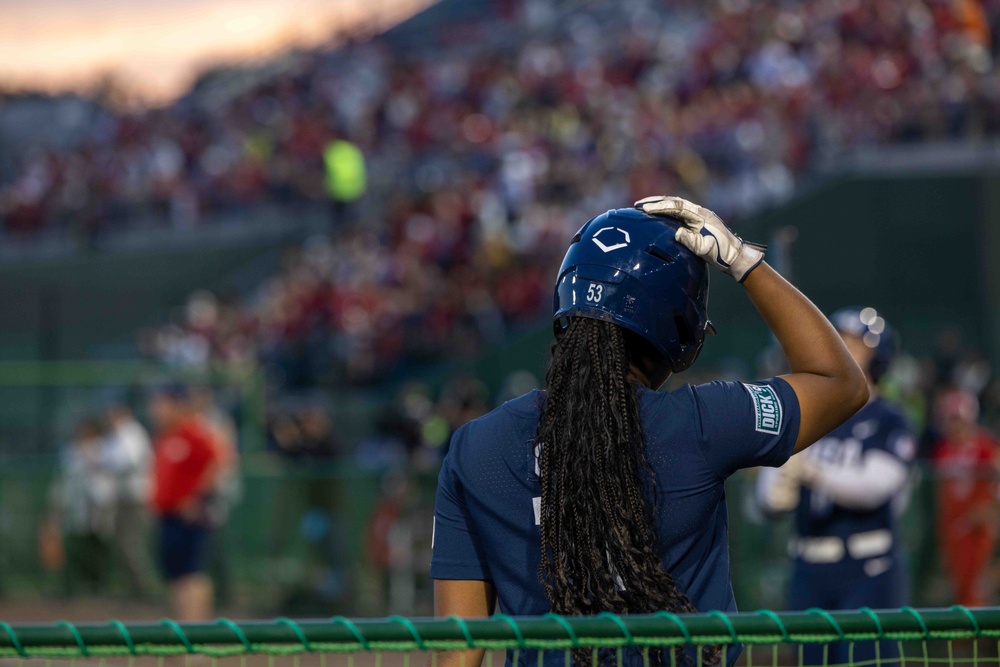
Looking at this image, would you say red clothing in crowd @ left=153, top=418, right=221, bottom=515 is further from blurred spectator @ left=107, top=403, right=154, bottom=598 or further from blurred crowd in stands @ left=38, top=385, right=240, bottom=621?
blurred spectator @ left=107, top=403, right=154, bottom=598

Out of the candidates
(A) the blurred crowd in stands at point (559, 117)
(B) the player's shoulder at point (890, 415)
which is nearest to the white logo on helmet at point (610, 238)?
(B) the player's shoulder at point (890, 415)

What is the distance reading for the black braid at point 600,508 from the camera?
8.20ft

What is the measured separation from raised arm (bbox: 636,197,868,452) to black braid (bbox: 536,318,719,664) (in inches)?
11.9

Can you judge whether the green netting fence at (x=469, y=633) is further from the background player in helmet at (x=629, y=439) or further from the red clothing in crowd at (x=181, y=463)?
the red clothing in crowd at (x=181, y=463)

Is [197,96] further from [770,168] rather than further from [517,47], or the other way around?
[770,168]

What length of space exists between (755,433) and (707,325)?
37 centimetres

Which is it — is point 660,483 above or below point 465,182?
below

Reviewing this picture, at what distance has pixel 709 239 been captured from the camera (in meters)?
2.63

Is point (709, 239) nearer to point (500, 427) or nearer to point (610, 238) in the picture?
point (610, 238)

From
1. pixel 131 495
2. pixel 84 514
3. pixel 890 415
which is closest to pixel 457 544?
pixel 890 415

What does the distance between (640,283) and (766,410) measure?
1.17 feet

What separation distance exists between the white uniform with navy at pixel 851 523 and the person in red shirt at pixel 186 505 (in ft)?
17.6

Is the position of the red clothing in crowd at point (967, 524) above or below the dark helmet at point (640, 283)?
below

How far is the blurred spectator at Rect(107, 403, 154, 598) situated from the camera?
13.6 m
